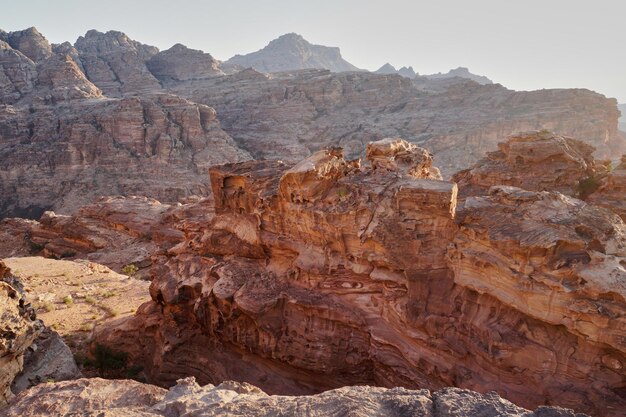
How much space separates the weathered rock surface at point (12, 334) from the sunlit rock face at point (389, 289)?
136 inches

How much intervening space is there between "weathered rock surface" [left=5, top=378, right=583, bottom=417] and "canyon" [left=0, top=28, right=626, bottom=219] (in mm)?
A: 42442

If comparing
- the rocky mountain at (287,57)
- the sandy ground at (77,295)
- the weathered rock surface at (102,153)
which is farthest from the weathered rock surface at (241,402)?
the rocky mountain at (287,57)

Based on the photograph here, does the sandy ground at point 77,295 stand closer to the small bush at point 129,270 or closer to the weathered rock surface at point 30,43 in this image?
the small bush at point 129,270

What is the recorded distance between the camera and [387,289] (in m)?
8.86

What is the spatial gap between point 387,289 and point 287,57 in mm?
162785

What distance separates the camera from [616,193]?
16.2m

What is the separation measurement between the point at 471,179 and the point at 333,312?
1303cm

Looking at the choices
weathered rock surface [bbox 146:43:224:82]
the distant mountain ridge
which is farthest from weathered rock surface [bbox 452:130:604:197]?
the distant mountain ridge

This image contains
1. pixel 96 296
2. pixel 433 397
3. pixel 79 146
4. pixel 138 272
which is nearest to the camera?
pixel 433 397

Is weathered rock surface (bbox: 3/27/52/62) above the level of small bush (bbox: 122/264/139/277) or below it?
above

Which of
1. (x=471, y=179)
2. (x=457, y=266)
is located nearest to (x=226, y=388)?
(x=457, y=266)

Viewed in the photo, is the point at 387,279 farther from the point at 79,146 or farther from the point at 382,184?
the point at 79,146

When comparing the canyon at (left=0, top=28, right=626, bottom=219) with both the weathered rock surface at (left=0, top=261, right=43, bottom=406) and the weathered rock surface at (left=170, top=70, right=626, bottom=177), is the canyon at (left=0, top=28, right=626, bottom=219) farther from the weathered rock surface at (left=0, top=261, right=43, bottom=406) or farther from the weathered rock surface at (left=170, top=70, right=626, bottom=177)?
the weathered rock surface at (left=0, top=261, right=43, bottom=406)

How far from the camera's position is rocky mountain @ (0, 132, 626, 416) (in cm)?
707
